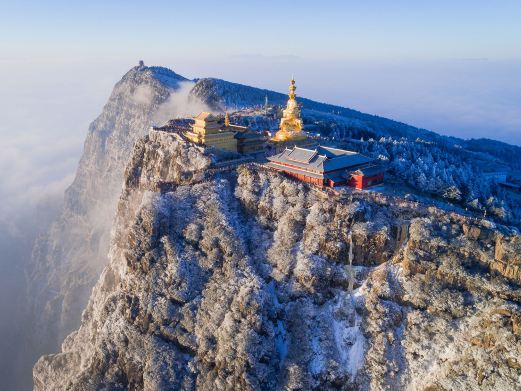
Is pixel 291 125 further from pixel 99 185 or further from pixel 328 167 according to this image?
pixel 99 185

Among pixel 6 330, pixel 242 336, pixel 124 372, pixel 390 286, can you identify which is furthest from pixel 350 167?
pixel 6 330

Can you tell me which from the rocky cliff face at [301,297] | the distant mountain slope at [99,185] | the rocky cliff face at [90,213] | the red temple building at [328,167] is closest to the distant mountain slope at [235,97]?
the distant mountain slope at [99,185]

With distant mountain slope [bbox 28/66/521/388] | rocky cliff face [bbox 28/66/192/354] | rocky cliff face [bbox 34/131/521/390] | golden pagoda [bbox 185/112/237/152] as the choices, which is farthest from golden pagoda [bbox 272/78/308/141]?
rocky cliff face [bbox 28/66/192/354]

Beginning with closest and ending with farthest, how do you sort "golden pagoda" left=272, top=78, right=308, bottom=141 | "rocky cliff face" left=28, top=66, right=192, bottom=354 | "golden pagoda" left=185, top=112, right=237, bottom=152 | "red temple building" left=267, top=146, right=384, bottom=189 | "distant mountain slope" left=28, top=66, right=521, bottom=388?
"red temple building" left=267, top=146, right=384, bottom=189, "golden pagoda" left=185, top=112, right=237, bottom=152, "golden pagoda" left=272, top=78, right=308, bottom=141, "rocky cliff face" left=28, top=66, right=192, bottom=354, "distant mountain slope" left=28, top=66, right=521, bottom=388

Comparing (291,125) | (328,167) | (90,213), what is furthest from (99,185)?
(328,167)

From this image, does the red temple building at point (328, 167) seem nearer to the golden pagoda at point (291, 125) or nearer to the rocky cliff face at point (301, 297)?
the rocky cliff face at point (301, 297)

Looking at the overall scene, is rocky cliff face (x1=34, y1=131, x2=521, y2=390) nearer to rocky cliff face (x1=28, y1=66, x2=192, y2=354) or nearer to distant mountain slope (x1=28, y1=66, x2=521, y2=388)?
rocky cliff face (x1=28, y1=66, x2=192, y2=354)
